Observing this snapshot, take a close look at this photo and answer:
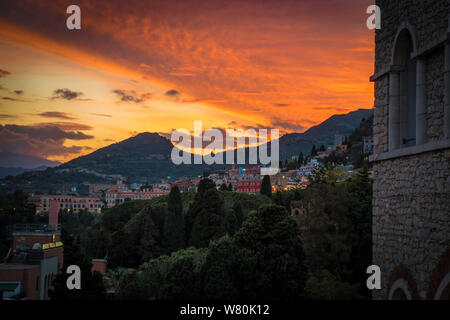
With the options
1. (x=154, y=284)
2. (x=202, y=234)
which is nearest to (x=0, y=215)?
(x=202, y=234)

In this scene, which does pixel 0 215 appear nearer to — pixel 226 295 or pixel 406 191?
pixel 226 295

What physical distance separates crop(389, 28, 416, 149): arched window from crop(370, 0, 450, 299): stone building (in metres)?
0.02

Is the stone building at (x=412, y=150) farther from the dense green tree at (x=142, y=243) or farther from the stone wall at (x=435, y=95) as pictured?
the dense green tree at (x=142, y=243)

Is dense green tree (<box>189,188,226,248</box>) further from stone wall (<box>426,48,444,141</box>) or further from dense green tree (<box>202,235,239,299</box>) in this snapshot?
stone wall (<box>426,48,444,141</box>)

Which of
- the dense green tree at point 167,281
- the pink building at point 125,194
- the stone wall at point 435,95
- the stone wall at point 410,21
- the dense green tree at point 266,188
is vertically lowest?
the pink building at point 125,194

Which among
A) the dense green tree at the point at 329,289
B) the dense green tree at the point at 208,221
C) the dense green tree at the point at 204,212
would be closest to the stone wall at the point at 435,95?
the dense green tree at the point at 329,289

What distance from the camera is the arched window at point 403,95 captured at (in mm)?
8422

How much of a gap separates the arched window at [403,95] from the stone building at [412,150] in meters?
0.02

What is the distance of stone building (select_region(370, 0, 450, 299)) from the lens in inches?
273

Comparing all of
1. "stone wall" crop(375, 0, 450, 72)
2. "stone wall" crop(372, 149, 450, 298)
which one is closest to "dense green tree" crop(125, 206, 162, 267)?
"stone wall" crop(372, 149, 450, 298)

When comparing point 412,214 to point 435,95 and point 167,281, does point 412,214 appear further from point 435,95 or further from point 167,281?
point 167,281

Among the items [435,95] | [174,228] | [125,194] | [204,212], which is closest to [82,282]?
[435,95]

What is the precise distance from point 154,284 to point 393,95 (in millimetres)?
17426

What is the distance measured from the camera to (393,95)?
8641 mm
